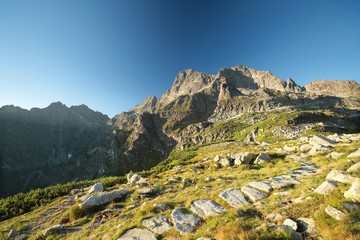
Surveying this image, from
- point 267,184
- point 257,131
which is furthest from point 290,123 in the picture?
point 267,184

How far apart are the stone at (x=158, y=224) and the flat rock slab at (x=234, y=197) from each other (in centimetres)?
434

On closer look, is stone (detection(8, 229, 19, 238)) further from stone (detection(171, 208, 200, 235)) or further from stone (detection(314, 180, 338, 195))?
stone (detection(314, 180, 338, 195))

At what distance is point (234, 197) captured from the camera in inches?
508

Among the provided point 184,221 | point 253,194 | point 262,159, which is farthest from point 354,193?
point 262,159

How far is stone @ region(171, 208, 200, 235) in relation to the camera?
389 inches

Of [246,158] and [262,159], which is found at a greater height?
[246,158]

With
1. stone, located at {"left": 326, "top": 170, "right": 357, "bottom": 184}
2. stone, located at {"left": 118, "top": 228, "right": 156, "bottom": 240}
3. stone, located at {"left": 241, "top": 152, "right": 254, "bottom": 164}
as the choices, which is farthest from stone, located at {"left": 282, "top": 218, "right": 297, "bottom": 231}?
stone, located at {"left": 241, "top": 152, "right": 254, "bottom": 164}

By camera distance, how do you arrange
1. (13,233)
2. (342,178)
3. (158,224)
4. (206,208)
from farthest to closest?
(13,233)
(206,208)
(158,224)
(342,178)

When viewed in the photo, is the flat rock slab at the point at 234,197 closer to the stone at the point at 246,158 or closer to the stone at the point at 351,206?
the stone at the point at 351,206

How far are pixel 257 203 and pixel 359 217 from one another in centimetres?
484

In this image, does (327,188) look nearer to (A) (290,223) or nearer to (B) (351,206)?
(B) (351,206)

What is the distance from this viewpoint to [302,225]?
311 inches

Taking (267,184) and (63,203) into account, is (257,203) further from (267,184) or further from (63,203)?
(63,203)

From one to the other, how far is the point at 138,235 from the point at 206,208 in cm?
450
